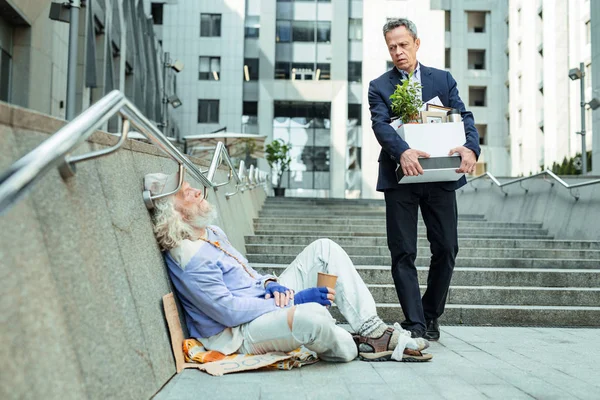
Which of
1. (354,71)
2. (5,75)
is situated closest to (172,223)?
(5,75)

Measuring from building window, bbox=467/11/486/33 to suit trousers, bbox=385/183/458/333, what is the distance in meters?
Result: 38.9

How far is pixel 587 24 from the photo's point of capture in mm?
28391

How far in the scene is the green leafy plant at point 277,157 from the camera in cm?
3172

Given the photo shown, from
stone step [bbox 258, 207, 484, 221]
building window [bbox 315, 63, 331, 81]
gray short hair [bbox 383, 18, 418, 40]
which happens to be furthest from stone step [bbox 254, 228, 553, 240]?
building window [bbox 315, 63, 331, 81]

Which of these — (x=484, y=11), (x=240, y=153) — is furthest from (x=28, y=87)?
(x=484, y=11)

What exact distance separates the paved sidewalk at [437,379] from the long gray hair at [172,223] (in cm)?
76

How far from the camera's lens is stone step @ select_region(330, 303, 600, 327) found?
227 inches

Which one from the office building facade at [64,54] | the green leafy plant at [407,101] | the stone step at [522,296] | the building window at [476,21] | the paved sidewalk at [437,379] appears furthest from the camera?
the building window at [476,21]

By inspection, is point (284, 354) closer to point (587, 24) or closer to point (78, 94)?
point (78, 94)

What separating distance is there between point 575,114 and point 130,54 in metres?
20.6

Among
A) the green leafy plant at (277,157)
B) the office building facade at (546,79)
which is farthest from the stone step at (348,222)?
the green leafy plant at (277,157)

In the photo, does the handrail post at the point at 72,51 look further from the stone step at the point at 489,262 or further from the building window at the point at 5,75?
the stone step at the point at 489,262

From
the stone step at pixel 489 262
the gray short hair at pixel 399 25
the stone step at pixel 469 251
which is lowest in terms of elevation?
the stone step at pixel 489 262

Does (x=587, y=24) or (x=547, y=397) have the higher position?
(x=587, y=24)
